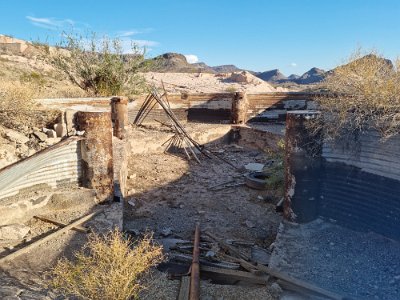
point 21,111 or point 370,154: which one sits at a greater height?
point 21,111

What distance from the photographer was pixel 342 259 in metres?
4.35

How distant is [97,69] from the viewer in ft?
44.6

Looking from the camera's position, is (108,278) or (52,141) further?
(52,141)

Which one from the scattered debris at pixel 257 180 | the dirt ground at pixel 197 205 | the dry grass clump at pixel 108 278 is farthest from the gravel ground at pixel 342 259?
the scattered debris at pixel 257 180

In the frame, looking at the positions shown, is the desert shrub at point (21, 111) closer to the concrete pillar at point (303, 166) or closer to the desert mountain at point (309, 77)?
the concrete pillar at point (303, 166)

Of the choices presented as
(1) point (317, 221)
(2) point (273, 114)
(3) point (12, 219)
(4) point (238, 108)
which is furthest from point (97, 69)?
(1) point (317, 221)

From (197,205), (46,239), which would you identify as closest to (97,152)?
(46,239)

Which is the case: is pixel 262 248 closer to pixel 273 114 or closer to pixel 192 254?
pixel 192 254

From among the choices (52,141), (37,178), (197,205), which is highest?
(52,141)

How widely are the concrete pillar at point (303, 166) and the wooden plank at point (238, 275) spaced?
1558mm

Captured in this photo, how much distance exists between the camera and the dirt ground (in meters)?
5.82

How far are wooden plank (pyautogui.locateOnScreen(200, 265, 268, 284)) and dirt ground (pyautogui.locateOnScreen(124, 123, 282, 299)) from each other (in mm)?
184

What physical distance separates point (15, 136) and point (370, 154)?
5142mm

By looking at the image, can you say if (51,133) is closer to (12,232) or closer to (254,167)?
(12,232)
